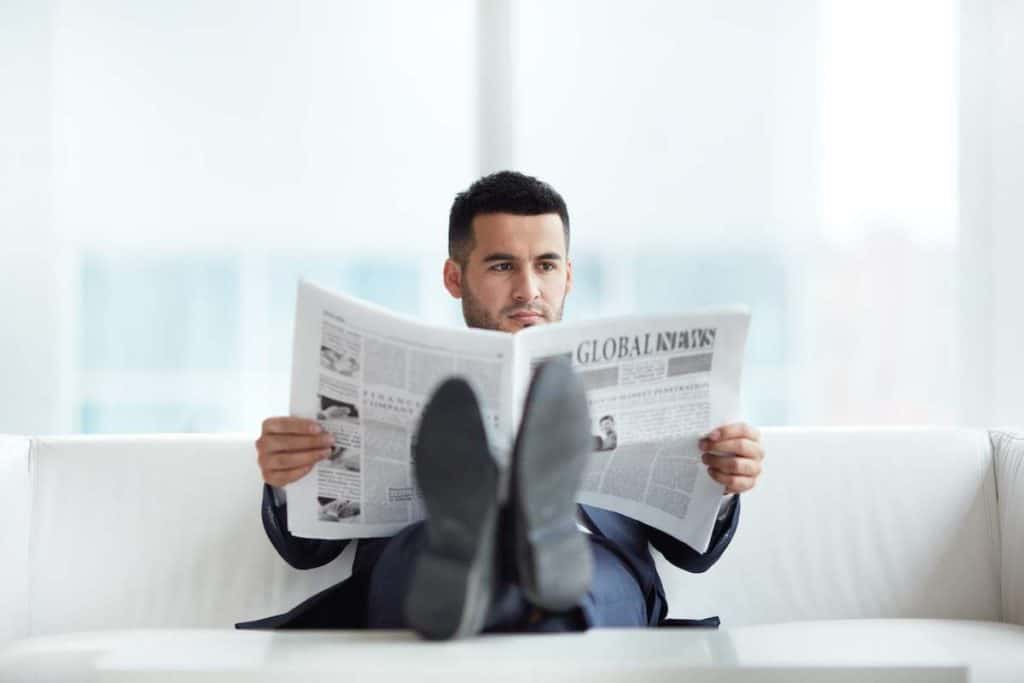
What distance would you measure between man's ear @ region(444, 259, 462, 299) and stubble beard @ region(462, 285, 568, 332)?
41 millimetres

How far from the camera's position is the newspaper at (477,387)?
4.17 feet

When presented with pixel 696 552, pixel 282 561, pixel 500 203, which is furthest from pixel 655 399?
pixel 282 561

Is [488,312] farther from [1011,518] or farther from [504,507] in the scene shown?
[1011,518]

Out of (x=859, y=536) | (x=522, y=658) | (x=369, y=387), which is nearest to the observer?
(x=522, y=658)

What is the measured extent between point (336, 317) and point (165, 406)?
6.55 ft

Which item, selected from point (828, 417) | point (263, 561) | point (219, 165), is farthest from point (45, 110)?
point (828, 417)

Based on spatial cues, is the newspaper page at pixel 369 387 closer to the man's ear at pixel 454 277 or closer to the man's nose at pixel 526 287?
the man's nose at pixel 526 287

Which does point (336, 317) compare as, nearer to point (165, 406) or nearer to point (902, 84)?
point (165, 406)

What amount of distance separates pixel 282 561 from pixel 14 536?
0.45m

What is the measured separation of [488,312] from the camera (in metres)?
1.85

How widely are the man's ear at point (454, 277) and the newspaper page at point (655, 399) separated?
0.60 metres

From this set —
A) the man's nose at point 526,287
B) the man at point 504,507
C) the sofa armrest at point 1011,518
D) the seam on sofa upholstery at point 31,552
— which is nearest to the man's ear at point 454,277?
the man at point 504,507

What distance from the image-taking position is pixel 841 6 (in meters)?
3.08

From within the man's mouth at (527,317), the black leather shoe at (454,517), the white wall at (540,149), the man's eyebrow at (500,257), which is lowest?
the black leather shoe at (454,517)
